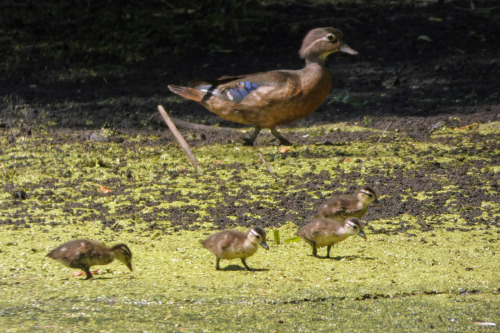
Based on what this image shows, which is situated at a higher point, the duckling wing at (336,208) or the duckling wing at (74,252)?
the duckling wing at (336,208)

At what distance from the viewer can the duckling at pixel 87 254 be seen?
4195mm

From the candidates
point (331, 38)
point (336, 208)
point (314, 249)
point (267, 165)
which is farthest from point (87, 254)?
point (331, 38)

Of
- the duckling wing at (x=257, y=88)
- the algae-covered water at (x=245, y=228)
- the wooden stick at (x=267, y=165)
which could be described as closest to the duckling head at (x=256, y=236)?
the algae-covered water at (x=245, y=228)

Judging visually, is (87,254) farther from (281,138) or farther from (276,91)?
(281,138)

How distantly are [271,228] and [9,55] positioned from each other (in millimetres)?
6840

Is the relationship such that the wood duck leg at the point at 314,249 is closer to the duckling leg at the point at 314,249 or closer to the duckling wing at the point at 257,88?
the duckling leg at the point at 314,249

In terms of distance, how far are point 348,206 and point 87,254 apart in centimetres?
174

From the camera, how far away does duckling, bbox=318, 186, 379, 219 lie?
5.13 metres

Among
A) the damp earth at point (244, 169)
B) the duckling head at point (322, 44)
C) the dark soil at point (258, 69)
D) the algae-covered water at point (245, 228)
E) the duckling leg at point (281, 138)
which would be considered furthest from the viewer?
the duckling leg at point (281, 138)

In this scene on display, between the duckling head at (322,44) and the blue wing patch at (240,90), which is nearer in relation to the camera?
the blue wing patch at (240,90)

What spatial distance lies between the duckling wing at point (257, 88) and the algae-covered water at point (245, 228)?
1.63 ft

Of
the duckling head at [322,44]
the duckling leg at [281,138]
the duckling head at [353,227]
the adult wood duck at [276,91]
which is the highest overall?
the duckling head at [322,44]

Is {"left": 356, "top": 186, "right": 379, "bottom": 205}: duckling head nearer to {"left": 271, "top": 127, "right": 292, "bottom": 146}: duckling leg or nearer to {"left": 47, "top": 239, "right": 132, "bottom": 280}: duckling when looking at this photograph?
{"left": 47, "top": 239, "right": 132, "bottom": 280}: duckling

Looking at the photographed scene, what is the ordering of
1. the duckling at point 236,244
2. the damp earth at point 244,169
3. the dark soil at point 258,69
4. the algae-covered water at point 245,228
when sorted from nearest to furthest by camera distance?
the algae-covered water at point 245,228
the damp earth at point 244,169
the duckling at point 236,244
the dark soil at point 258,69
